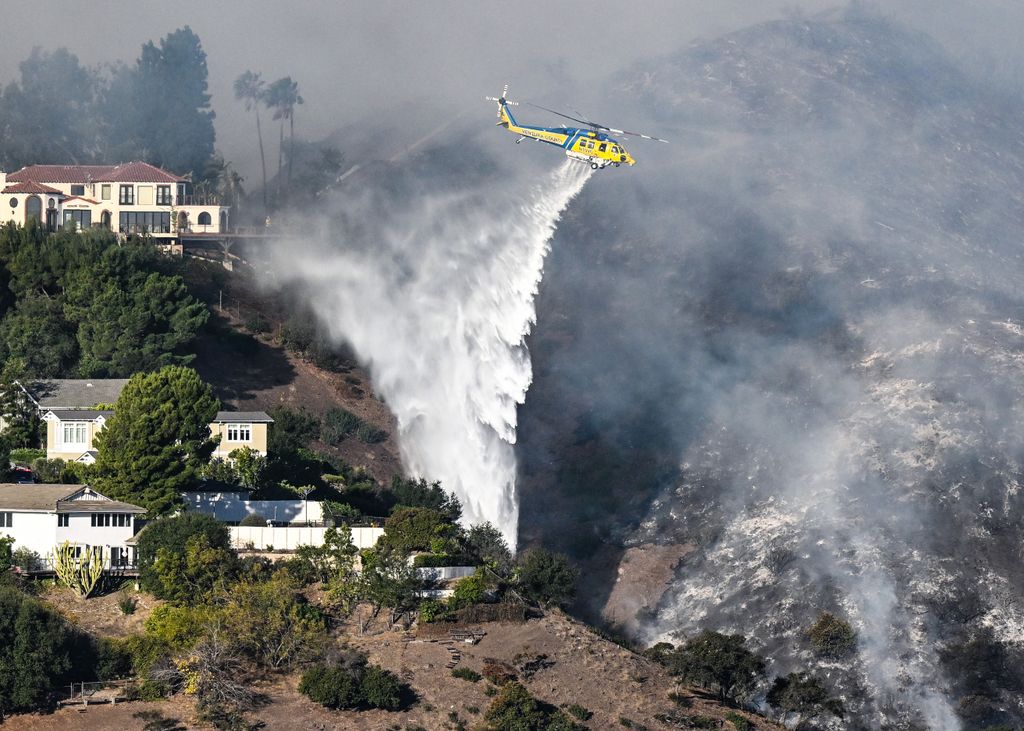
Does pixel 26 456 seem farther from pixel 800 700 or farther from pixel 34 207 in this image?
pixel 34 207

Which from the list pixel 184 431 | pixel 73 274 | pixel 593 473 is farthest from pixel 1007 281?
pixel 184 431

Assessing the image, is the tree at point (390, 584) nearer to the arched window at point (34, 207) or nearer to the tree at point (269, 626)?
the tree at point (269, 626)

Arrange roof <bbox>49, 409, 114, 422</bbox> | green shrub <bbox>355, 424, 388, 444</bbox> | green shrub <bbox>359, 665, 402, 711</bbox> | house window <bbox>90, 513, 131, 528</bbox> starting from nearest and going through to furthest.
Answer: green shrub <bbox>359, 665, 402, 711</bbox>, house window <bbox>90, 513, 131, 528</bbox>, roof <bbox>49, 409, 114, 422</bbox>, green shrub <bbox>355, 424, 388, 444</bbox>

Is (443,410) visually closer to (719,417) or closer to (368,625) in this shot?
(719,417)

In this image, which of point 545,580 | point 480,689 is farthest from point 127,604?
point 545,580

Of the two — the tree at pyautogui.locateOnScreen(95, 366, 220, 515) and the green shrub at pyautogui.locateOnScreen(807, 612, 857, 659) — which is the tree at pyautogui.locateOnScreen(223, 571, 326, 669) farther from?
the green shrub at pyautogui.locateOnScreen(807, 612, 857, 659)

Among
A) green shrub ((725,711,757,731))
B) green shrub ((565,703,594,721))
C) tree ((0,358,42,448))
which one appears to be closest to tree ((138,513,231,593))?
green shrub ((565,703,594,721))
